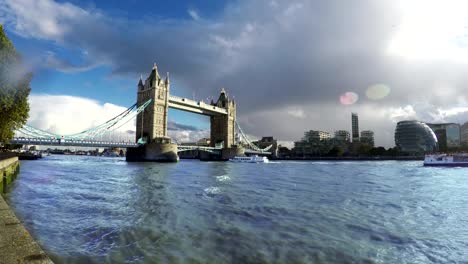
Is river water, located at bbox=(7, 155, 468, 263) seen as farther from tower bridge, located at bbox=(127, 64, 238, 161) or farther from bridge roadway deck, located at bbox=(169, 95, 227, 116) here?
bridge roadway deck, located at bbox=(169, 95, 227, 116)

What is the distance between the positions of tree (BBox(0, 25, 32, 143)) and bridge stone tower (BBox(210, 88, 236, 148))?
109 metres

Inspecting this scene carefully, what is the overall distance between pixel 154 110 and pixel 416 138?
155350mm

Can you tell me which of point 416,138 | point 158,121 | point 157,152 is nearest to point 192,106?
point 158,121

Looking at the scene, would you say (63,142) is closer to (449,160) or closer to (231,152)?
(231,152)

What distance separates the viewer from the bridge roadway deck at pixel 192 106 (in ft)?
352

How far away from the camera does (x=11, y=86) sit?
22.6 m

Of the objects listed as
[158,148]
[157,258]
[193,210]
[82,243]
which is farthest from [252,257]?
[158,148]

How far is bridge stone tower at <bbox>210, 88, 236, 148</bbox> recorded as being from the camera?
136 metres

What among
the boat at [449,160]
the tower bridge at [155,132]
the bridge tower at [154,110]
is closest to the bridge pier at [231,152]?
the tower bridge at [155,132]

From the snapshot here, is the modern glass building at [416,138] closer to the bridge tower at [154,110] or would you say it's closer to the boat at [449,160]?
the boat at [449,160]

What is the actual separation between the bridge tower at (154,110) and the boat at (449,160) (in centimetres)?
7060

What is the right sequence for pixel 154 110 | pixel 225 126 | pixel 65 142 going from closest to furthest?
1. pixel 65 142
2. pixel 154 110
3. pixel 225 126

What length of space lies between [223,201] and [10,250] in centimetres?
1039

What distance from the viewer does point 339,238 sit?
8.44 meters
